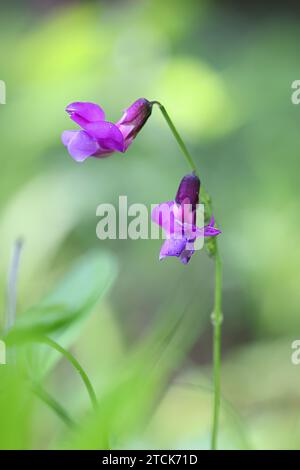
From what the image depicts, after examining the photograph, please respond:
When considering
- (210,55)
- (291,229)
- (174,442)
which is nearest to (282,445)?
(174,442)

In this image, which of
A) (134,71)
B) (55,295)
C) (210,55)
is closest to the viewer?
(55,295)

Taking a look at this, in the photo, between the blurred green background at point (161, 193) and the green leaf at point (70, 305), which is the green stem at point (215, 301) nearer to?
the green leaf at point (70, 305)

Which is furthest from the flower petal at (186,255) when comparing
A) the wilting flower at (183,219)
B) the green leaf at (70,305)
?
the green leaf at (70,305)

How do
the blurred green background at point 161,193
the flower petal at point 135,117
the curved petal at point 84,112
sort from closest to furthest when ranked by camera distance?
1. the curved petal at point 84,112
2. the flower petal at point 135,117
3. the blurred green background at point 161,193

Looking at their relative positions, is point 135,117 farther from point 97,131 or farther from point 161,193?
point 161,193

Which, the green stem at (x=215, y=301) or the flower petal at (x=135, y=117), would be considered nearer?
the green stem at (x=215, y=301)
